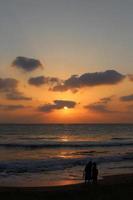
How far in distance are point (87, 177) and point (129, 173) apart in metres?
5.95

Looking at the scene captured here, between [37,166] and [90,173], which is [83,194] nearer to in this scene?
[90,173]

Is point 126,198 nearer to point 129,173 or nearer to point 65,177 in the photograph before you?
point 65,177

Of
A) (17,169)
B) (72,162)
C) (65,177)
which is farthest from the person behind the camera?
(72,162)

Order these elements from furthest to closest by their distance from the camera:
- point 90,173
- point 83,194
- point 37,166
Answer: point 37,166 < point 90,173 < point 83,194

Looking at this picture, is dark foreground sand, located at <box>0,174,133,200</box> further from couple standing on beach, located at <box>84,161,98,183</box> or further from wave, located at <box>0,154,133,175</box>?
wave, located at <box>0,154,133,175</box>

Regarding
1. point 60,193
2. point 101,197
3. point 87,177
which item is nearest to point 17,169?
point 87,177

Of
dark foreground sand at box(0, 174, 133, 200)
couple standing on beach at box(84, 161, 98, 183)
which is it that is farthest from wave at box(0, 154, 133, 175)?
dark foreground sand at box(0, 174, 133, 200)

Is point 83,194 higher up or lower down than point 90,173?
lower down

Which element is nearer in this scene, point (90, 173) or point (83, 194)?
point (83, 194)

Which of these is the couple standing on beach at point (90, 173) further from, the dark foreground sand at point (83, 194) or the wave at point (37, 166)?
the wave at point (37, 166)

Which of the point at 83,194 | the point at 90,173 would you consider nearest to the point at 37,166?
the point at 90,173

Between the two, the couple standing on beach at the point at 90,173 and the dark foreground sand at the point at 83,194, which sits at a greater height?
the couple standing on beach at the point at 90,173

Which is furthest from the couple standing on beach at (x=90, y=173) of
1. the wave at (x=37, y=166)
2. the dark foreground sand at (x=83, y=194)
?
the wave at (x=37, y=166)

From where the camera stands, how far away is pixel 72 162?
3575cm
